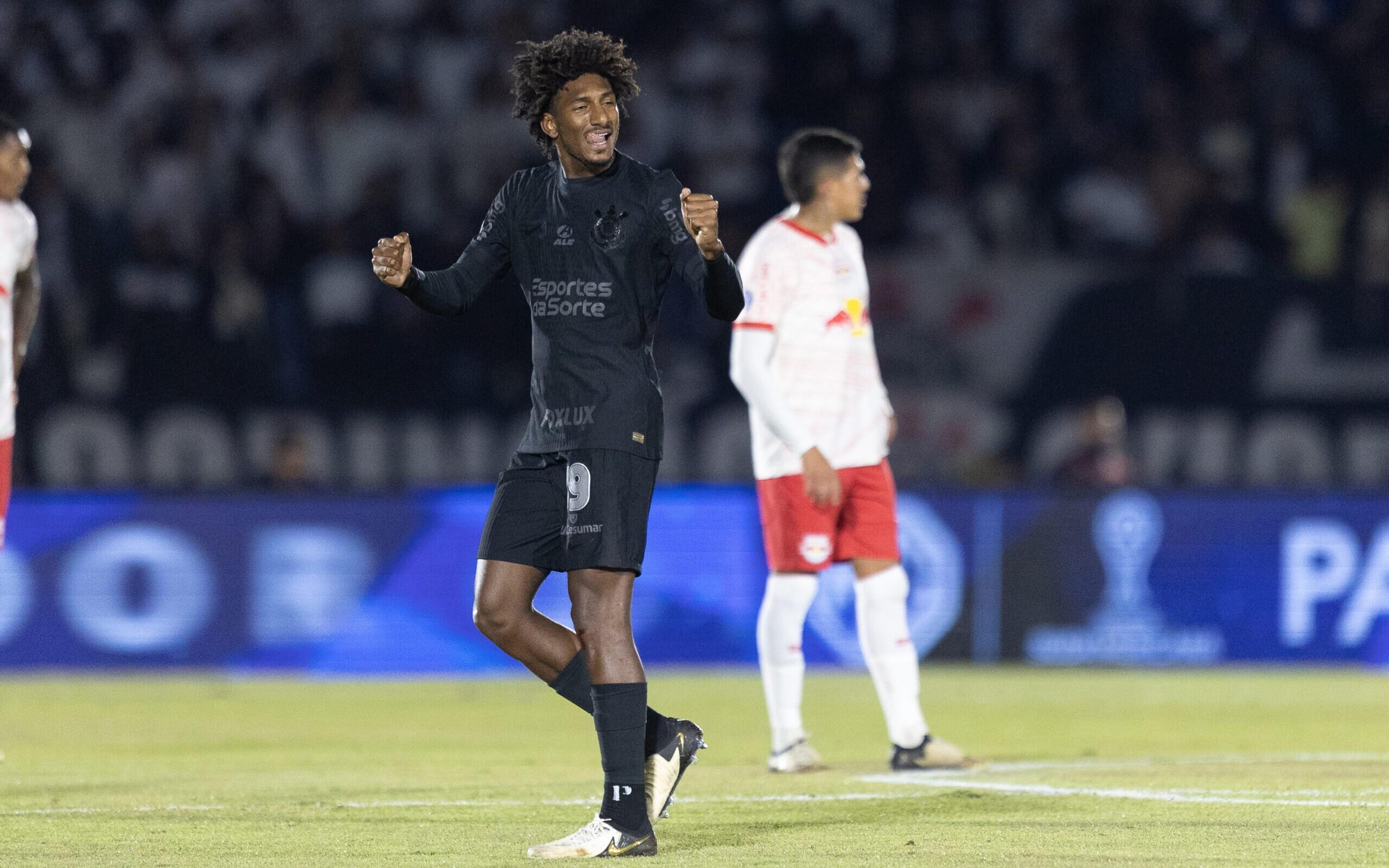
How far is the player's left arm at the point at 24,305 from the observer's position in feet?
26.1

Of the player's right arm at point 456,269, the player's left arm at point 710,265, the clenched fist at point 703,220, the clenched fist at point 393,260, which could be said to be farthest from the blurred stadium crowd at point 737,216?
the clenched fist at point 703,220

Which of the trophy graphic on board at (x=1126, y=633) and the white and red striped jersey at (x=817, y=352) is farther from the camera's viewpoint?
the trophy graphic on board at (x=1126, y=633)

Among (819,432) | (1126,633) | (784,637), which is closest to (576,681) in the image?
(784,637)

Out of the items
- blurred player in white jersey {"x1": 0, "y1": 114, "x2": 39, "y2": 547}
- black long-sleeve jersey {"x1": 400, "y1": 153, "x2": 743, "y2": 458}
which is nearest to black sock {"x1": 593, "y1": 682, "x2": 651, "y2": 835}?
black long-sleeve jersey {"x1": 400, "y1": 153, "x2": 743, "y2": 458}

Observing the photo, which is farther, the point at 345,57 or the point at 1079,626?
the point at 345,57

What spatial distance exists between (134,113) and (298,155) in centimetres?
128

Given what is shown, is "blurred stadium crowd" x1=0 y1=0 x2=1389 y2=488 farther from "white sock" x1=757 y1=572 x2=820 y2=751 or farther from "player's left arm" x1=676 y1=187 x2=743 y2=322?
"player's left arm" x1=676 y1=187 x2=743 y2=322

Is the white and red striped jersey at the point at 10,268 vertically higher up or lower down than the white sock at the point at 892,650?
higher up

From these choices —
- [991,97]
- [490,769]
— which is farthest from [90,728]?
[991,97]

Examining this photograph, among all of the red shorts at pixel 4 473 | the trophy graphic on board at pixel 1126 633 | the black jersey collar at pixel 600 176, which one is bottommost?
the trophy graphic on board at pixel 1126 633

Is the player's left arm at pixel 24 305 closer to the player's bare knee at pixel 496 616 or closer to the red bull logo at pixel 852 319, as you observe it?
the red bull logo at pixel 852 319

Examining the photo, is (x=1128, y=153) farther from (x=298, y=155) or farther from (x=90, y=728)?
(x=90, y=728)

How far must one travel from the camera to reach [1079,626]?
44.6 ft

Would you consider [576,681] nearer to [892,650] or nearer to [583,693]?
[583,693]
